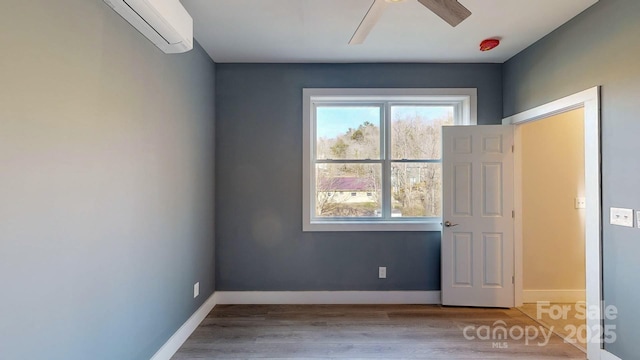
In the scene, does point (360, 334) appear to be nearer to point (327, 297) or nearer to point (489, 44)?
point (327, 297)

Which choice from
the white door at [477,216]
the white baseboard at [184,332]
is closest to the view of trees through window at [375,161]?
the white door at [477,216]

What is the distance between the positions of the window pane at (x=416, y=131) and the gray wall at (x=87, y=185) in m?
2.27

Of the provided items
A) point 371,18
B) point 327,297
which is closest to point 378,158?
point 327,297

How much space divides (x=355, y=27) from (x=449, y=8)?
1.00 meters

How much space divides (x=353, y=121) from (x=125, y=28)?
7.67ft

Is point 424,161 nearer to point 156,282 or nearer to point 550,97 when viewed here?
point 550,97

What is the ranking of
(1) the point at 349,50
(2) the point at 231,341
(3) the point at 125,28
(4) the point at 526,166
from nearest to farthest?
(3) the point at 125,28, (2) the point at 231,341, (1) the point at 349,50, (4) the point at 526,166

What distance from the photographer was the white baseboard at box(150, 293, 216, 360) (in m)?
2.28

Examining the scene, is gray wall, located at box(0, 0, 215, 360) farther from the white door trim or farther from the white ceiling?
the white door trim

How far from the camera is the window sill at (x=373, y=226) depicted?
3.41 meters

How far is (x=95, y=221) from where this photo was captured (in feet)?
5.19

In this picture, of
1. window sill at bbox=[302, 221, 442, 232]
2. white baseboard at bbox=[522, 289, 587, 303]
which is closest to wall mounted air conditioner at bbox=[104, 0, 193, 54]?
window sill at bbox=[302, 221, 442, 232]

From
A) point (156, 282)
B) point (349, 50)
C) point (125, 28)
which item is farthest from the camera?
point (349, 50)

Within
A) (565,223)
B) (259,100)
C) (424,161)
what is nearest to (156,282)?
(259,100)
